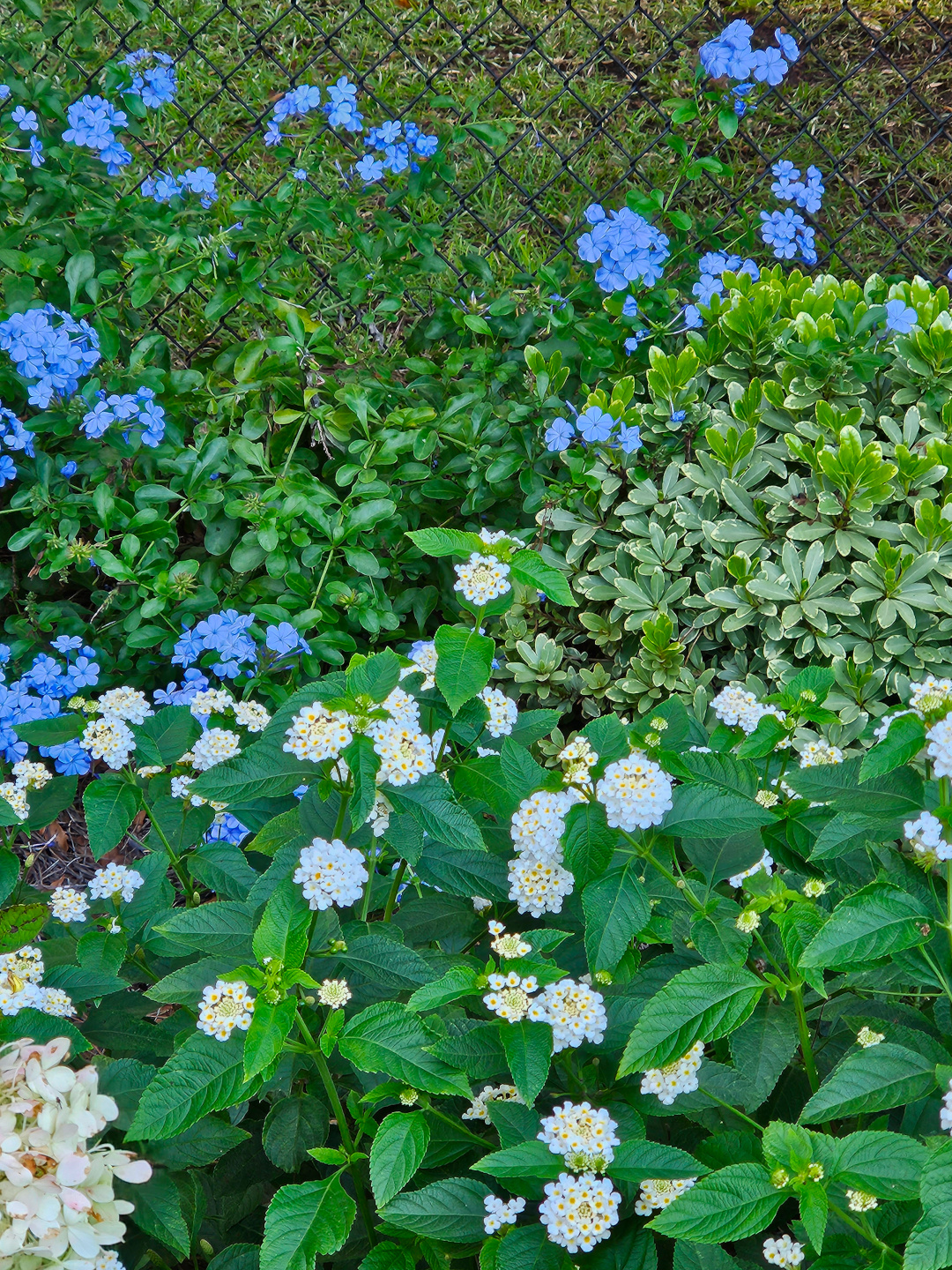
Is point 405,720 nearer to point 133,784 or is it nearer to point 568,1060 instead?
point 568,1060

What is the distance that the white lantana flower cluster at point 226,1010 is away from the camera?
1.18m

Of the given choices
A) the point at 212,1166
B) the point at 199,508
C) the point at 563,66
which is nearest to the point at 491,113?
the point at 563,66

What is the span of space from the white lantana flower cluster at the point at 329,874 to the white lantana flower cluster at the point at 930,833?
578mm

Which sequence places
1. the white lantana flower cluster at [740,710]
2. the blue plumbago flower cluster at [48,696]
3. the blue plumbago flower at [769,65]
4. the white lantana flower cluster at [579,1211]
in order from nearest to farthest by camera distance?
the white lantana flower cluster at [579,1211] < the white lantana flower cluster at [740,710] < the blue plumbago flower cluster at [48,696] < the blue plumbago flower at [769,65]

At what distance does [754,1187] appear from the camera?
1113 millimetres

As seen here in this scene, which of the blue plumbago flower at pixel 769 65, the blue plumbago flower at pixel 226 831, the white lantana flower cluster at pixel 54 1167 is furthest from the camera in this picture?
the blue plumbago flower at pixel 769 65

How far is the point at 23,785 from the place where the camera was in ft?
5.55

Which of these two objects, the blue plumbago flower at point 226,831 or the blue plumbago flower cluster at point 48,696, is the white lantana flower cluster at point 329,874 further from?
the blue plumbago flower cluster at point 48,696

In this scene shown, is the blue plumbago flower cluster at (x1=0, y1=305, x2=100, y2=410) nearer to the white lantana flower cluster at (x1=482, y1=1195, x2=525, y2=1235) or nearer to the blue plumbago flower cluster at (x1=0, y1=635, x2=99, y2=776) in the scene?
the blue plumbago flower cluster at (x1=0, y1=635, x2=99, y2=776)

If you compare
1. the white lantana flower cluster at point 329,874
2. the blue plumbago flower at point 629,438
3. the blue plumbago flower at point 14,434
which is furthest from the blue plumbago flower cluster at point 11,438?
the white lantana flower cluster at point 329,874

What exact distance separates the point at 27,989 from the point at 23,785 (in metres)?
0.42

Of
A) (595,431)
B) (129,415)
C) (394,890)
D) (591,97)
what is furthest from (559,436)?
(591,97)

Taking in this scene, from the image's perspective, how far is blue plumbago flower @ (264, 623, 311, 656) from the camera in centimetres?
244

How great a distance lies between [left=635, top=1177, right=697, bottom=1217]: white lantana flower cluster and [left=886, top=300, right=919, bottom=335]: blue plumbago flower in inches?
83.8
